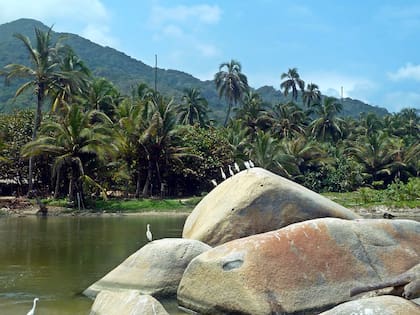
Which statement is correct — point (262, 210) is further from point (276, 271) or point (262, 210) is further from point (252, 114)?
point (252, 114)

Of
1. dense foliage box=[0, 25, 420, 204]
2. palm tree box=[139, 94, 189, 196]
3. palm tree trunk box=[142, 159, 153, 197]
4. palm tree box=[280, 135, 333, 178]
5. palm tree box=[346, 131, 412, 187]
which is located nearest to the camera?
dense foliage box=[0, 25, 420, 204]

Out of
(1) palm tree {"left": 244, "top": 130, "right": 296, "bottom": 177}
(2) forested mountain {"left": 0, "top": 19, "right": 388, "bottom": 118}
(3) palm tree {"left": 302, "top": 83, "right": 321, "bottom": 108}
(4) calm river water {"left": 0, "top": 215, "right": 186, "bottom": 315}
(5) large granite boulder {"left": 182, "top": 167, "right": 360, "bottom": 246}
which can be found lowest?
(4) calm river water {"left": 0, "top": 215, "right": 186, "bottom": 315}

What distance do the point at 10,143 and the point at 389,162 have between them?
35257 mm

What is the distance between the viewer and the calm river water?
10812mm

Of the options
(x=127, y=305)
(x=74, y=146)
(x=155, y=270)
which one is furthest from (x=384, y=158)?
(x=127, y=305)

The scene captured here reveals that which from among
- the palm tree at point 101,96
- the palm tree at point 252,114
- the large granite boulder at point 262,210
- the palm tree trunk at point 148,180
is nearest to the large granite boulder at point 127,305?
the large granite boulder at point 262,210

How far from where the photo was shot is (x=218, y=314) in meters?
9.53

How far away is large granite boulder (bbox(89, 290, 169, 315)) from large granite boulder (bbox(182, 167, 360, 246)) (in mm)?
4464

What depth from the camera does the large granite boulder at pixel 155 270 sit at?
35.5 feet

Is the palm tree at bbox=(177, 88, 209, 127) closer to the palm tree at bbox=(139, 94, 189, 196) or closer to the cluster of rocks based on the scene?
the palm tree at bbox=(139, 94, 189, 196)

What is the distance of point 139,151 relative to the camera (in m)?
42.1

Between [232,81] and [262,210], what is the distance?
189ft

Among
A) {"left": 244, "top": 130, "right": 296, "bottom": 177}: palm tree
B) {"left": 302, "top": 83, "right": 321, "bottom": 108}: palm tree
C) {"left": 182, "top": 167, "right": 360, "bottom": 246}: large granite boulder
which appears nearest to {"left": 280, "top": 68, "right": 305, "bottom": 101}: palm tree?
{"left": 302, "top": 83, "right": 321, "bottom": 108}: palm tree

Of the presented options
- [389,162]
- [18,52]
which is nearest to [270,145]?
[389,162]
